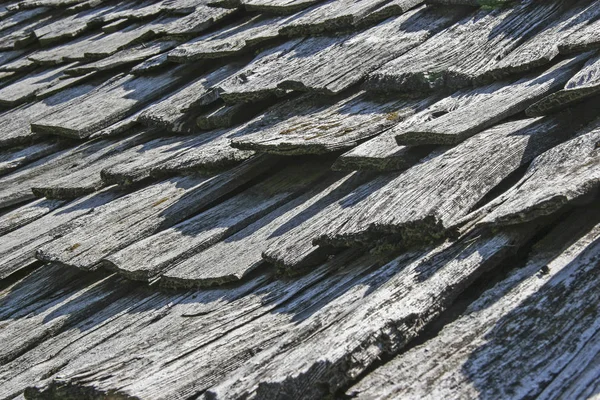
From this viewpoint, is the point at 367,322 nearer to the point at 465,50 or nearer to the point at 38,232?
the point at 465,50

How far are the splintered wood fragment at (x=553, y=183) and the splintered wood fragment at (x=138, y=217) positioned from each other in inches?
43.8

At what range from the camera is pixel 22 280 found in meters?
3.24

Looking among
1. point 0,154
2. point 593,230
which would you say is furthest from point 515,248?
point 0,154

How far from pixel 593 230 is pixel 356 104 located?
1.19 m

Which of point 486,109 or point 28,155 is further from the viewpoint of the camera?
point 28,155

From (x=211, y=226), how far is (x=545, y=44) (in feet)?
3.70

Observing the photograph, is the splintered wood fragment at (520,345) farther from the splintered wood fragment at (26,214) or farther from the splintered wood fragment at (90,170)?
the splintered wood fragment at (26,214)

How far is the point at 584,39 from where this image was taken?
269cm

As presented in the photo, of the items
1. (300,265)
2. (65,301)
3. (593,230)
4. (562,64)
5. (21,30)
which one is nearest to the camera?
(593,230)

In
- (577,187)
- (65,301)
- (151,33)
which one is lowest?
(65,301)

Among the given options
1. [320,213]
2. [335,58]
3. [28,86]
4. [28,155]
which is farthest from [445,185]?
[28,86]

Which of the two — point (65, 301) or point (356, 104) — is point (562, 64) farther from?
point (65, 301)

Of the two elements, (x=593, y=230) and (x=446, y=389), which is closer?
(x=446, y=389)

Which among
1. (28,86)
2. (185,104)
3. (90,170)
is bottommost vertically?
(90,170)
